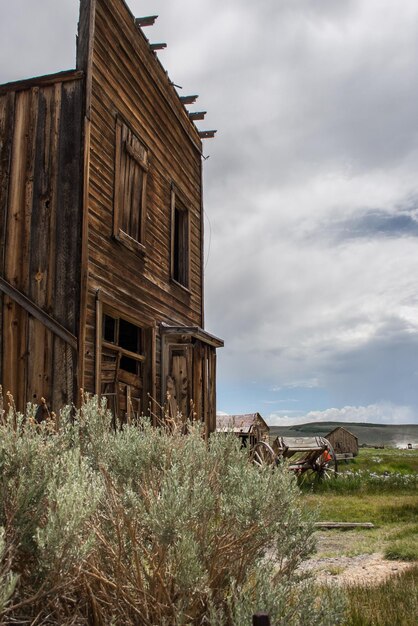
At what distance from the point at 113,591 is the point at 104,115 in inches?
281

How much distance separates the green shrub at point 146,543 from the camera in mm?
2703

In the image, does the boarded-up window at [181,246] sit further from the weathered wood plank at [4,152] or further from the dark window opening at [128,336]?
the weathered wood plank at [4,152]

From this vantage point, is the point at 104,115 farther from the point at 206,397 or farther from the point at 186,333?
the point at 206,397

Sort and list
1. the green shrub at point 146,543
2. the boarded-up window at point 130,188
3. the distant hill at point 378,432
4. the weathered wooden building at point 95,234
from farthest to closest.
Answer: the distant hill at point 378,432, the boarded-up window at point 130,188, the weathered wooden building at point 95,234, the green shrub at point 146,543

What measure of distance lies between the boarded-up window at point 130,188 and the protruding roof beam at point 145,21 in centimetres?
211

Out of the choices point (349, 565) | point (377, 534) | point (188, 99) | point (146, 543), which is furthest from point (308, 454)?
point (146, 543)

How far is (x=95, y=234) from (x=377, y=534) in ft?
19.8

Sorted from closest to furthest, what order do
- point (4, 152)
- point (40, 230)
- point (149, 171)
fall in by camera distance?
point (40, 230), point (4, 152), point (149, 171)

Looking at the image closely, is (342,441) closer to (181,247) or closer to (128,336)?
(181,247)

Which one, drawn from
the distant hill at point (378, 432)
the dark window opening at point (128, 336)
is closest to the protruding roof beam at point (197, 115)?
the dark window opening at point (128, 336)

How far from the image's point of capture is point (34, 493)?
2.91 meters

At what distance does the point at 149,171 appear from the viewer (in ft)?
33.9

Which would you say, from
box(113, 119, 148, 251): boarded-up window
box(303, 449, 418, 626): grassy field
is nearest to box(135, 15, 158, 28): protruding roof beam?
box(113, 119, 148, 251): boarded-up window

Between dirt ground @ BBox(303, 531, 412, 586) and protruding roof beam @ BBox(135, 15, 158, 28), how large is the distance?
8.70 metres
